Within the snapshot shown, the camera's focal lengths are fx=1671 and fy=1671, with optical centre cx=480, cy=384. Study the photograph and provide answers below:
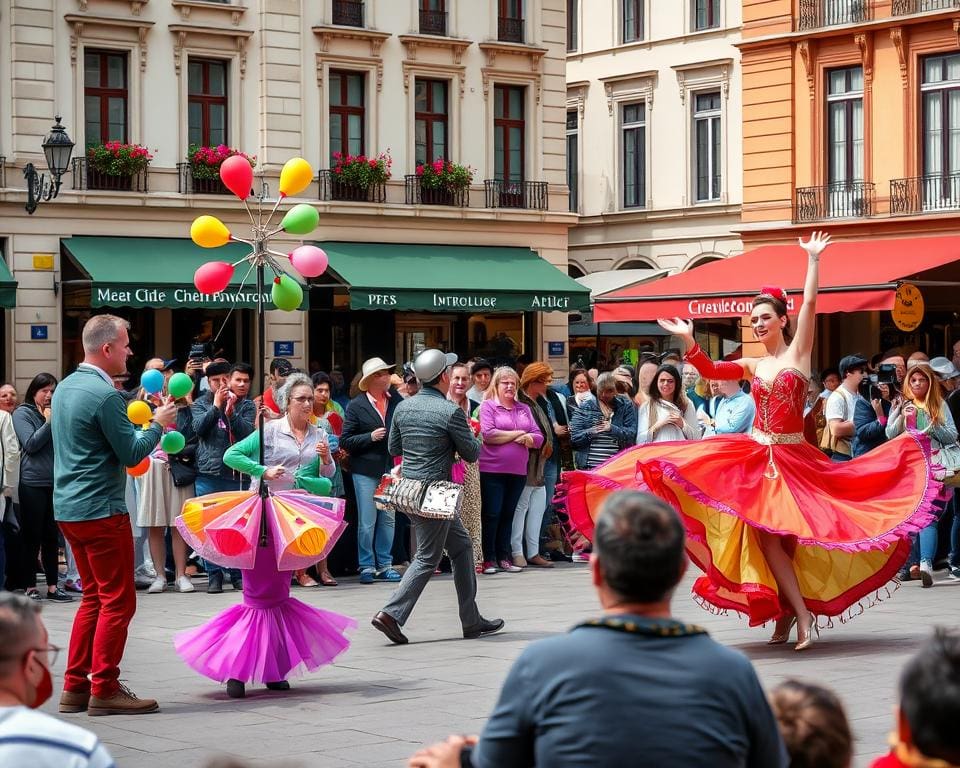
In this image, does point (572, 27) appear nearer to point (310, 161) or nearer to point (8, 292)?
point (310, 161)

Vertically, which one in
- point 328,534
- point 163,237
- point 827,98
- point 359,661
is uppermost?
point 827,98

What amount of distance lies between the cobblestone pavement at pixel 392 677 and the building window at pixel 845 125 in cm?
1704

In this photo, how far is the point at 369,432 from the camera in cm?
1499

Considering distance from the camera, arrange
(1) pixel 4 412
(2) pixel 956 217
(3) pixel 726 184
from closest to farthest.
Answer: (1) pixel 4 412
(2) pixel 956 217
(3) pixel 726 184

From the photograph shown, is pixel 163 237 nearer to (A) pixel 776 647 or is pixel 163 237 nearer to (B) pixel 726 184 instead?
(B) pixel 726 184

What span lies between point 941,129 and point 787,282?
573 centimetres

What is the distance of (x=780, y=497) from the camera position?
992cm

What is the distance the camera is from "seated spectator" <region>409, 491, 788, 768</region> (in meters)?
3.52

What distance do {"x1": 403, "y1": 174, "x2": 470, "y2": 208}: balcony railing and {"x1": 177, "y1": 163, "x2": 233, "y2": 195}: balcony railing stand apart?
365 centimetres

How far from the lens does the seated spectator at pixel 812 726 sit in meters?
3.43

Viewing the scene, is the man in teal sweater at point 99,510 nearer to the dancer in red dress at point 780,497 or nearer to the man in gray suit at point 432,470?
the man in gray suit at point 432,470

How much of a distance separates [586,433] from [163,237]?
14.1m

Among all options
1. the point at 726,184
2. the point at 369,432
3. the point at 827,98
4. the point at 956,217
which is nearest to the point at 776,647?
the point at 369,432

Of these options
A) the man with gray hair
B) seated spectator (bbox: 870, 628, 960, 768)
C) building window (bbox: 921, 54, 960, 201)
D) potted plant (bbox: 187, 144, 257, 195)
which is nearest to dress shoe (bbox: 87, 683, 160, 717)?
the man with gray hair
